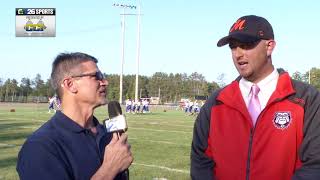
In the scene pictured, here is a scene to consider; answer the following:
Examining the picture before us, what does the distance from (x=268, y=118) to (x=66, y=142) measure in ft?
4.47

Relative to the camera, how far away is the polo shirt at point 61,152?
3084mm

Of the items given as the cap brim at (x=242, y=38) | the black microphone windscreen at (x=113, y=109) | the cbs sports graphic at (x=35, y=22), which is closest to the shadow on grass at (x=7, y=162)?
the black microphone windscreen at (x=113, y=109)

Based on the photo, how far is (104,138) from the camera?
3.65 metres

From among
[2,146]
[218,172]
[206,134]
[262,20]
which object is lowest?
[2,146]

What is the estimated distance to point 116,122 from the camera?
11.7 ft

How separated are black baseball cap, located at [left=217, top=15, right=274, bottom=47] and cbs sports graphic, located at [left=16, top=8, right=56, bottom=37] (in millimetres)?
38603

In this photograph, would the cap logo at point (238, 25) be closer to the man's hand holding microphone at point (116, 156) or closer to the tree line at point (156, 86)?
the man's hand holding microphone at point (116, 156)

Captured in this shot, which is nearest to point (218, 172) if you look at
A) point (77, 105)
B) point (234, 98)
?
point (234, 98)

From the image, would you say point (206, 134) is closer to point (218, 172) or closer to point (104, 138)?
point (218, 172)

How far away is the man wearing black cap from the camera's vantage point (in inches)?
143

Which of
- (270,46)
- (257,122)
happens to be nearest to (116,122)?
(257,122)

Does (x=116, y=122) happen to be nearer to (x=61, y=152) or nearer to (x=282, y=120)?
(x=61, y=152)

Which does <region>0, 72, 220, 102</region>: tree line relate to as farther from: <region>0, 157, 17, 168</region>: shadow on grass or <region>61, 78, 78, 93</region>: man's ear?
<region>61, 78, 78, 93</region>: man's ear

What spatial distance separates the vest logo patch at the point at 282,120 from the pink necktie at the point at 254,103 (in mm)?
183
